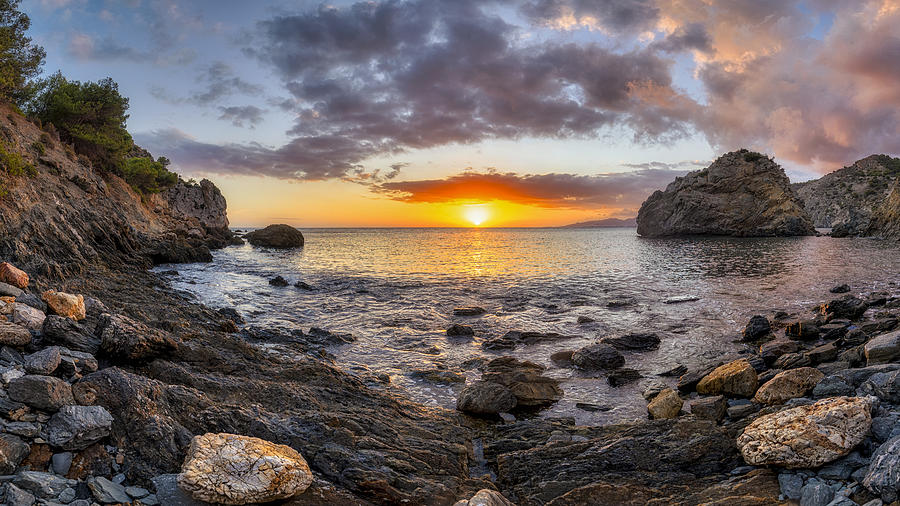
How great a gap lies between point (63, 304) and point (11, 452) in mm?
5324

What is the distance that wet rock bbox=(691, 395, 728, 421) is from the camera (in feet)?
29.5

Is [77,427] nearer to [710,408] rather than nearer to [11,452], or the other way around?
[11,452]

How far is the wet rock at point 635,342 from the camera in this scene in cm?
1585

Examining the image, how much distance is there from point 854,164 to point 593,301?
207 meters

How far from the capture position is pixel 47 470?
428 centimetres

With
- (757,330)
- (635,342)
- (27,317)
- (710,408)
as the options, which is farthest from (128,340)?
(757,330)

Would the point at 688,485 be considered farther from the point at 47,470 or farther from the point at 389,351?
the point at 389,351

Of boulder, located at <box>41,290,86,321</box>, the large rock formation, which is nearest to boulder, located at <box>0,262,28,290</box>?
boulder, located at <box>41,290,86,321</box>

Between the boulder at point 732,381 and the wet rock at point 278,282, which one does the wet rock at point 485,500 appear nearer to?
the boulder at point 732,381

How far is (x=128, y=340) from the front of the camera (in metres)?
7.24

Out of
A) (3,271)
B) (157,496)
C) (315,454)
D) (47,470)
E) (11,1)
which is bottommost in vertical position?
(315,454)

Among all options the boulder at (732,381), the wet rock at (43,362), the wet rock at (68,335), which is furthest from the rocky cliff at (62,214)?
the boulder at (732,381)

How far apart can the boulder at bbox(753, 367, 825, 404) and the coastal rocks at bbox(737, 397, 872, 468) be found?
283cm

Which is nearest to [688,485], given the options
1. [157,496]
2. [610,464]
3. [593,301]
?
[610,464]
